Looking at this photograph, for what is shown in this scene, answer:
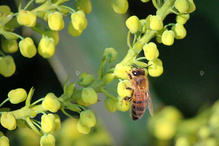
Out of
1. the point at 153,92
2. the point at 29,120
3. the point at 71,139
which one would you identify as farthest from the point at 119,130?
the point at 29,120

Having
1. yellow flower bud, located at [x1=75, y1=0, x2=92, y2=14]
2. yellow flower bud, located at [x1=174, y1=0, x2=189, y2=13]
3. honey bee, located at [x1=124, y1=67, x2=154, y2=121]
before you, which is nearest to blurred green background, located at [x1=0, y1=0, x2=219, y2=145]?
honey bee, located at [x1=124, y1=67, x2=154, y2=121]

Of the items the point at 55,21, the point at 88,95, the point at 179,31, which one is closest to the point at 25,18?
the point at 55,21

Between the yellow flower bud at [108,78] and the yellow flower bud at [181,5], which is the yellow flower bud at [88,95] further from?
the yellow flower bud at [181,5]

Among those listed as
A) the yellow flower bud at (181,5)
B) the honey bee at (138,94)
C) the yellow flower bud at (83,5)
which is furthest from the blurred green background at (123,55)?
the yellow flower bud at (181,5)

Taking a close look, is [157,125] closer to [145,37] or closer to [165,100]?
[165,100]

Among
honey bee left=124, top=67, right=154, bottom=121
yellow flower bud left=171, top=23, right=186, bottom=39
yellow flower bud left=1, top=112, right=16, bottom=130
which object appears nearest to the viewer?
yellow flower bud left=1, top=112, right=16, bottom=130

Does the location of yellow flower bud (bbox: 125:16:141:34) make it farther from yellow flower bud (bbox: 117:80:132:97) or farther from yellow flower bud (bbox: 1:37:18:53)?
yellow flower bud (bbox: 1:37:18:53)
